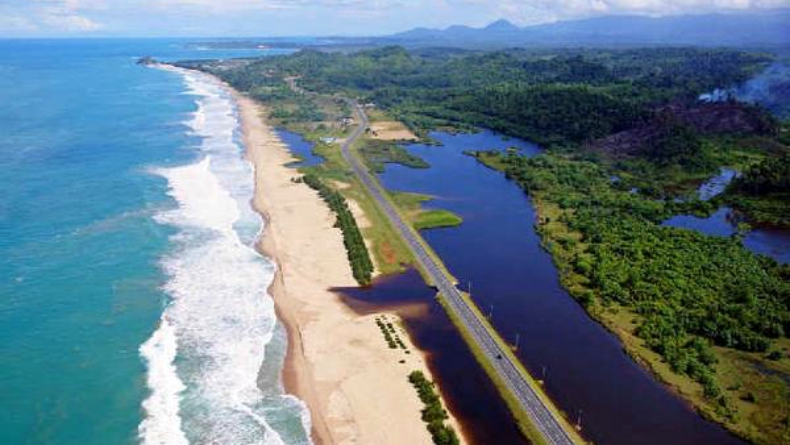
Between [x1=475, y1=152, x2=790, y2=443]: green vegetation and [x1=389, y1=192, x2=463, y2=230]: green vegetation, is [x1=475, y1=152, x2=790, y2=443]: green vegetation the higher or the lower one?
the lower one

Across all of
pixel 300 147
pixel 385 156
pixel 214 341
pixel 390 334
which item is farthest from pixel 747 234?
pixel 300 147

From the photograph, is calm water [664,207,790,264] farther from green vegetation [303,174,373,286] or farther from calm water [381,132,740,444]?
green vegetation [303,174,373,286]

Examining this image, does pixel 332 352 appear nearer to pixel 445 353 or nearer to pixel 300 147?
pixel 445 353

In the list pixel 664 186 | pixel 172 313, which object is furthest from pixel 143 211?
pixel 664 186

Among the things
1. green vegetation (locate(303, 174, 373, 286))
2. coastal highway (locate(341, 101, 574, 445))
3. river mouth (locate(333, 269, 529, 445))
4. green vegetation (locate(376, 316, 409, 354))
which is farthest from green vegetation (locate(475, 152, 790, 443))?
green vegetation (locate(303, 174, 373, 286))

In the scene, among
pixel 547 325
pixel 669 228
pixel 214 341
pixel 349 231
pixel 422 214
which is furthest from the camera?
pixel 422 214

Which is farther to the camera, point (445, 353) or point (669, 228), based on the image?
point (669, 228)
